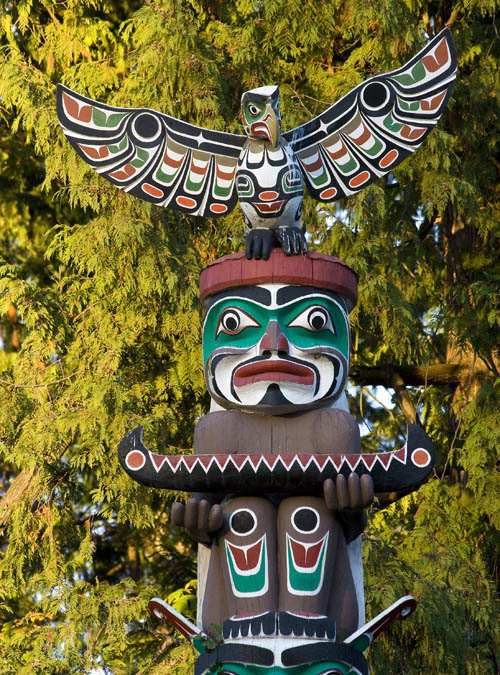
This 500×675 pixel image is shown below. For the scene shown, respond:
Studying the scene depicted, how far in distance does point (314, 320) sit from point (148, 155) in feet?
4.57

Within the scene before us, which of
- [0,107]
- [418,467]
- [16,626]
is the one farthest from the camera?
[0,107]

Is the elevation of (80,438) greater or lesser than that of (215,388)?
greater

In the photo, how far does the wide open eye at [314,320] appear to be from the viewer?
196 inches

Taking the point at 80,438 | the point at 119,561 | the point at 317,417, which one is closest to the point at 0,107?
the point at 80,438

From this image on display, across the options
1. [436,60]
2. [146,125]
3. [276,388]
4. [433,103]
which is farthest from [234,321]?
[436,60]

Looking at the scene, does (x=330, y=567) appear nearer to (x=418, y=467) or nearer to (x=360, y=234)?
(x=418, y=467)

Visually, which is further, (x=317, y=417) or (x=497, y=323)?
(x=497, y=323)

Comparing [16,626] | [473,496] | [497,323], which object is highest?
[497,323]

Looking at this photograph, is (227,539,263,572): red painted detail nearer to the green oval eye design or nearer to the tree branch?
the green oval eye design

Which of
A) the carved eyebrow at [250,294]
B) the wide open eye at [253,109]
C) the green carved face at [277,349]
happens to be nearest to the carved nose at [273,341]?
the green carved face at [277,349]

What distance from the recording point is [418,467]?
4.55 metres

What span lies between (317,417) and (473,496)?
3866mm

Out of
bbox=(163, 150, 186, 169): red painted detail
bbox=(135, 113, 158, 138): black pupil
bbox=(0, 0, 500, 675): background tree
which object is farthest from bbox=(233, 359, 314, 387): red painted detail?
bbox=(0, 0, 500, 675): background tree

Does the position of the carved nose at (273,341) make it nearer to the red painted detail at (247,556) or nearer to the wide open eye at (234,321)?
the wide open eye at (234,321)
